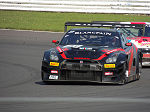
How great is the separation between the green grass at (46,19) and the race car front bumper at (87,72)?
1397 centimetres

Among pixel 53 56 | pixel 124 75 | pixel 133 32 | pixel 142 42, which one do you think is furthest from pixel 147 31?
pixel 53 56

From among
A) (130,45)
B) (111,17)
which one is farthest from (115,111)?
(111,17)

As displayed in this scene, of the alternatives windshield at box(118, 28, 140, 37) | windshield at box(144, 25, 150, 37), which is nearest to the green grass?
windshield at box(118, 28, 140, 37)


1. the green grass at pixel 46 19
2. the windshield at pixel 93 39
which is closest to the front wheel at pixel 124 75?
the windshield at pixel 93 39

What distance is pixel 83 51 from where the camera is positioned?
32.7 feet

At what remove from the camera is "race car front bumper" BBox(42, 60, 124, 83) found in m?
9.65

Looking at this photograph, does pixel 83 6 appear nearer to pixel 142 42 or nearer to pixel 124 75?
pixel 142 42

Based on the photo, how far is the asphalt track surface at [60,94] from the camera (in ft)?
23.5

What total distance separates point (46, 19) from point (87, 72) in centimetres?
1678

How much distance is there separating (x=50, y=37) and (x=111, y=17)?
5.49m

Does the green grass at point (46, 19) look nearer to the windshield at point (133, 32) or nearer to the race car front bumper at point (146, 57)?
the windshield at point (133, 32)

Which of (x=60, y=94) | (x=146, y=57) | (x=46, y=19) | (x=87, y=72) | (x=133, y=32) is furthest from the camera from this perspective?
(x=46, y=19)

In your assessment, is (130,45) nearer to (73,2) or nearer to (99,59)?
(99,59)

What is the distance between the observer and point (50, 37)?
2164 cm
